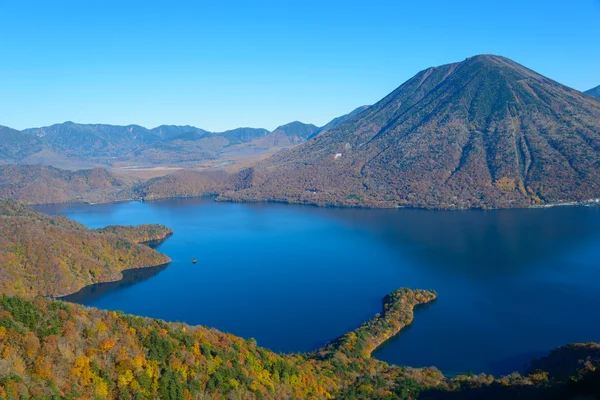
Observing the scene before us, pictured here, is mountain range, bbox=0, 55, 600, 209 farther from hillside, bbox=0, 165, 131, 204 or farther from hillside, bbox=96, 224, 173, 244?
hillside, bbox=96, 224, 173, 244

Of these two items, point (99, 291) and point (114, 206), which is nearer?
point (99, 291)

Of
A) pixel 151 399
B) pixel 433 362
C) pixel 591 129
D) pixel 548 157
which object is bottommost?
pixel 433 362

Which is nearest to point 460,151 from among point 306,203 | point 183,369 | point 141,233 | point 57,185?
point 306,203

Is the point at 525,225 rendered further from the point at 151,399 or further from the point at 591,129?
the point at 151,399

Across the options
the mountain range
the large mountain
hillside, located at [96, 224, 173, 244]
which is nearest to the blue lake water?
hillside, located at [96, 224, 173, 244]

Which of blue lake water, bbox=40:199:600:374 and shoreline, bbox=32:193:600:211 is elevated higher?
shoreline, bbox=32:193:600:211

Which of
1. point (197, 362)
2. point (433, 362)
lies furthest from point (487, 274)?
point (197, 362)
